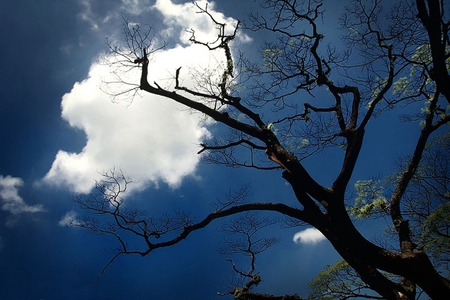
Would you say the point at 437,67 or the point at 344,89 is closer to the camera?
the point at 437,67

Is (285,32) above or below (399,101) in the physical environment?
above

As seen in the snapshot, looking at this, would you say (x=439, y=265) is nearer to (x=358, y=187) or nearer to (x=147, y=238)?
(x=358, y=187)

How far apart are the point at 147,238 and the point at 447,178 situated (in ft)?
29.0

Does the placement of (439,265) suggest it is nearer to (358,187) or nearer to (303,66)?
(358,187)

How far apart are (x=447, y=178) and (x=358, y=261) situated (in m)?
5.23

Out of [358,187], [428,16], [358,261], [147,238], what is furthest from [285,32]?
[147,238]

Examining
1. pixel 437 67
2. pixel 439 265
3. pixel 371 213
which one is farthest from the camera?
pixel 439 265

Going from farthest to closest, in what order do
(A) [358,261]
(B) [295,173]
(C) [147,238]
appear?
(C) [147,238]
(B) [295,173]
(A) [358,261]

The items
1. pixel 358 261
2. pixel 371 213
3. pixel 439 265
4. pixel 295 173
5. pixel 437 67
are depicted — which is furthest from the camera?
pixel 439 265

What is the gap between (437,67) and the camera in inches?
174

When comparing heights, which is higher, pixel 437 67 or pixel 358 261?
pixel 437 67

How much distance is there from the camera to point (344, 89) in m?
6.62

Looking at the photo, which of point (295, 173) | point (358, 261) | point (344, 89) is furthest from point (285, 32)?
point (358, 261)

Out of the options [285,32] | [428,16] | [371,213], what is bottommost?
[371,213]
